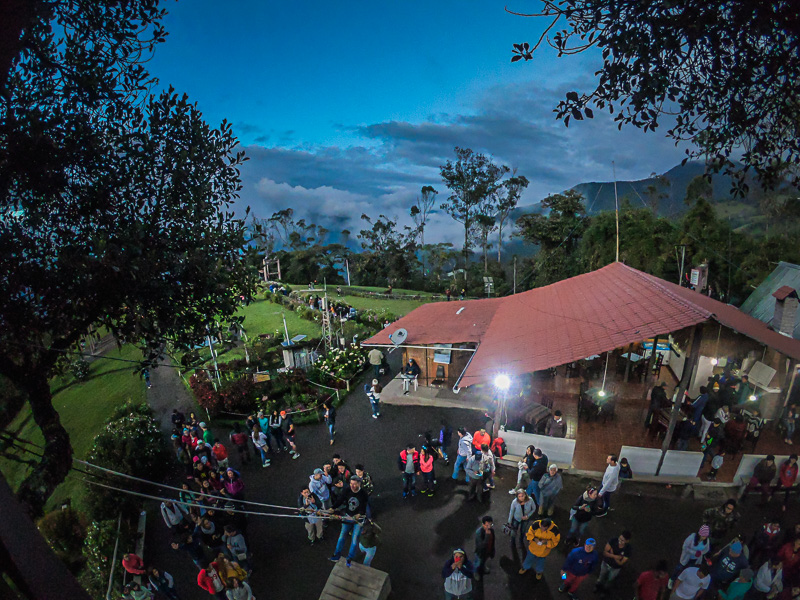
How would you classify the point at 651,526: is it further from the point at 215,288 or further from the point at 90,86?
the point at 90,86

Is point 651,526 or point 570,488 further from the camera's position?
point 570,488

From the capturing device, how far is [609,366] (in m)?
14.7

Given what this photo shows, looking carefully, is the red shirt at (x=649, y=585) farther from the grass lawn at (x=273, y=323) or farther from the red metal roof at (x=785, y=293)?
the grass lawn at (x=273, y=323)

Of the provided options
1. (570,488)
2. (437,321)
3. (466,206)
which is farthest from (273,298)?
(570,488)

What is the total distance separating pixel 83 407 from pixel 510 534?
2012cm

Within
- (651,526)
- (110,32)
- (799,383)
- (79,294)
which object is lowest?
(651,526)

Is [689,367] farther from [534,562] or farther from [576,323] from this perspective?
[534,562]

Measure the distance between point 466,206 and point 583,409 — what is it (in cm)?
3806

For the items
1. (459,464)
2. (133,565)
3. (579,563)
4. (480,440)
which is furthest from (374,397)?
(579,563)

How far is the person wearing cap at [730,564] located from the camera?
6164 millimetres

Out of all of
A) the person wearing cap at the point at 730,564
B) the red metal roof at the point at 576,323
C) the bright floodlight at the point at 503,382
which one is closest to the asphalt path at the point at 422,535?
the person wearing cap at the point at 730,564

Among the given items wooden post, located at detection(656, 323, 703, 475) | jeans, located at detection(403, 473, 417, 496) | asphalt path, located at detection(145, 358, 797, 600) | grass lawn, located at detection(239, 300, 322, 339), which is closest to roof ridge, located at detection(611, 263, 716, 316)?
wooden post, located at detection(656, 323, 703, 475)

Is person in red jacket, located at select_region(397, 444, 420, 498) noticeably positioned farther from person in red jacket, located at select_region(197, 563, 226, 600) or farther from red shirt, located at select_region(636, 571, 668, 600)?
red shirt, located at select_region(636, 571, 668, 600)

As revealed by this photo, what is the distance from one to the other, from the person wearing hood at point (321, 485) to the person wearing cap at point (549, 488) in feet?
14.8
